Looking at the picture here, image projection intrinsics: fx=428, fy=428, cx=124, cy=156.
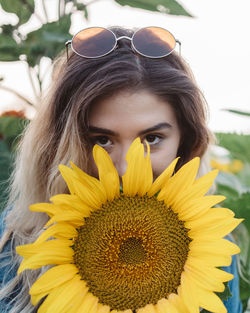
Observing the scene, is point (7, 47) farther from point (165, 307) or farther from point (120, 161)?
point (165, 307)

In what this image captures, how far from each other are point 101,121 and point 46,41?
0.57 metres

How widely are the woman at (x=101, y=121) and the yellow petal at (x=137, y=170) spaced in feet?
0.83

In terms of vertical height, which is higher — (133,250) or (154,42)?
(154,42)

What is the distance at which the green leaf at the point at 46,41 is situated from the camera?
1.51 m

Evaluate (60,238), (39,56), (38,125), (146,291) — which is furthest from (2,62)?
(146,291)

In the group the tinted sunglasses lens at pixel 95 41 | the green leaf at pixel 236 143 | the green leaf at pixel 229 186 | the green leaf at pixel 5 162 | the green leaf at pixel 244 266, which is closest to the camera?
the tinted sunglasses lens at pixel 95 41

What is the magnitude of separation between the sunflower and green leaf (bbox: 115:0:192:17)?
0.87 metres

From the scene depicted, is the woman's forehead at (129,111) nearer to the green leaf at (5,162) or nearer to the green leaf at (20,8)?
the green leaf at (20,8)

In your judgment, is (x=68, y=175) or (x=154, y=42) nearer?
(x=68, y=175)

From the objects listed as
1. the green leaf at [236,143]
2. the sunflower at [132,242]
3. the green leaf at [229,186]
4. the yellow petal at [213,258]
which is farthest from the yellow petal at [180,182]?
the green leaf at [229,186]

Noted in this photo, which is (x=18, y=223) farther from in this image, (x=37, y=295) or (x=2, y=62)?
(x=2, y=62)

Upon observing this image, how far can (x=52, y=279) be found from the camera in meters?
0.76

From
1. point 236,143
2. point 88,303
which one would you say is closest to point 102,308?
point 88,303

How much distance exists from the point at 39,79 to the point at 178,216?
3.30 feet
